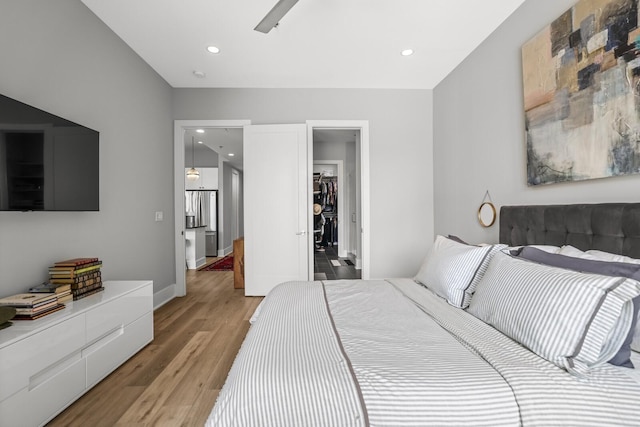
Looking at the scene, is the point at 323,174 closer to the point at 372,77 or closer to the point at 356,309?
the point at 372,77

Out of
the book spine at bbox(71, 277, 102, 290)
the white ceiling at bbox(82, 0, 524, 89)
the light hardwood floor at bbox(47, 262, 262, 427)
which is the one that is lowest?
the light hardwood floor at bbox(47, 262, 262, 427)

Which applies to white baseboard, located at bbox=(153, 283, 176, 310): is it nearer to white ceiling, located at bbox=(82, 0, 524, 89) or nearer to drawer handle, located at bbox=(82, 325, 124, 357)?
drawer handle, located at bbox=(82, 325, 124, 357)

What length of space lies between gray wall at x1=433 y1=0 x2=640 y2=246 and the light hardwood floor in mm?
2492

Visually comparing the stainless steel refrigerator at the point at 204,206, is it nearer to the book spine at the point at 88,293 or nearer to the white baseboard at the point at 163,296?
the white baseboard at the point at 163,296

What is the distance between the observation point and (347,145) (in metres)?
6.30

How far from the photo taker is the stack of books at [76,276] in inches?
73.0

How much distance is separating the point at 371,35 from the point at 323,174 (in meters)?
5.49

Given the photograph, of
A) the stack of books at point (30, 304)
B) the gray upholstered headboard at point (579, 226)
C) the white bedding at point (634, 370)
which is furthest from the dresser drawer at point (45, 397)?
the gray upholstered headboard at point (579, 226)

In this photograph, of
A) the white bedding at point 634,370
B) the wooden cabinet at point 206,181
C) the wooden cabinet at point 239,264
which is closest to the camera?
the white bedding at point 634,370

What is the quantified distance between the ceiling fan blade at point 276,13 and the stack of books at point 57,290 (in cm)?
222

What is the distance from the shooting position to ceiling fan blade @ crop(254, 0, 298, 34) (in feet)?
6.03

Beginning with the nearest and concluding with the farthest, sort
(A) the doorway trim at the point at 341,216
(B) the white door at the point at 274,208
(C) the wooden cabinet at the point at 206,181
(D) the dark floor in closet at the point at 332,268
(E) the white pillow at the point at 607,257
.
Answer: (E) the white pillow at the point at 607,257, (B) the white door at the point at 274,208, (D) the dark floor in closet at the point at 332,268, (A) the doorway trim at the point at 341,216, (C) the wooden cabinet at the point at 206,181

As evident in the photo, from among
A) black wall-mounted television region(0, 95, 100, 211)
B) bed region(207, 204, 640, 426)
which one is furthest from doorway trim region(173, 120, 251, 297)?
bed region(207, 204, 640, 426)

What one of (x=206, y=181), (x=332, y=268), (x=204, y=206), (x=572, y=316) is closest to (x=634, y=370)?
(x=572, y=316)
